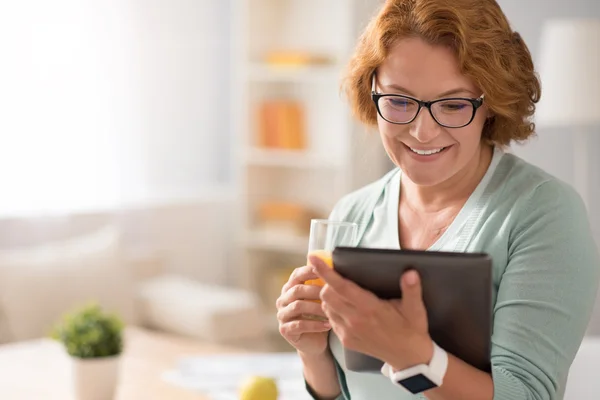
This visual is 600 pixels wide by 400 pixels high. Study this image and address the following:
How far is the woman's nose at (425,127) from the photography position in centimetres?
127

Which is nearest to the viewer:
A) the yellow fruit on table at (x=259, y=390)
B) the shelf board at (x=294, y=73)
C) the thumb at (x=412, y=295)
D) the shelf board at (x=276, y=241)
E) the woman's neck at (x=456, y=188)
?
the thumb at (x=412, y=295)

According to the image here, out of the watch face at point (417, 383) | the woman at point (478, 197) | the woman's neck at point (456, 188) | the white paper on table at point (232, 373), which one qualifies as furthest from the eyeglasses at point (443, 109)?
the white paper on table at point (232, 373)

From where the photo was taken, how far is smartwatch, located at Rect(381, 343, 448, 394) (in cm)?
104

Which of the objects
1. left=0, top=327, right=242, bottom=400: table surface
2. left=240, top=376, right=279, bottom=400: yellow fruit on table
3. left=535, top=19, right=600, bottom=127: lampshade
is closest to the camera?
left=240, top=376, right=279, bottom=400: yellow fruit on table

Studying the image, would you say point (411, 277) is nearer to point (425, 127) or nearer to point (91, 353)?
point (425, 127)

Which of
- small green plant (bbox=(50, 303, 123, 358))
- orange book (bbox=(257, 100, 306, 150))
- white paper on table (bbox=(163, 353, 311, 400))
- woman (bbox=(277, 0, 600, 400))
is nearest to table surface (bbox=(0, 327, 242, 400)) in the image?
white paper on table (bbox=(163, 353, 311, 400))

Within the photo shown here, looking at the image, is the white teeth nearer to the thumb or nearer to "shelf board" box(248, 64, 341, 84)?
the thumb

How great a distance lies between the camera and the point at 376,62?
4.40 ft

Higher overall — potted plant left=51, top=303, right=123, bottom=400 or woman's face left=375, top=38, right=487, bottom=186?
woman's face left=375, top=38, right=487, bottom=186

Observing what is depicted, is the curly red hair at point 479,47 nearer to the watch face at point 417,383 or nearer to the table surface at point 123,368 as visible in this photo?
the watch face at point 417,383

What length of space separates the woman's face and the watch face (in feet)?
1.22

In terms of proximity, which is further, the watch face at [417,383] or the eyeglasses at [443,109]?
the eyeglasses at [443,109]

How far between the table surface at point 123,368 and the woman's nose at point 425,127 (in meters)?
1.11

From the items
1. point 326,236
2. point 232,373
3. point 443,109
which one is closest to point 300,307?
point 326,236
